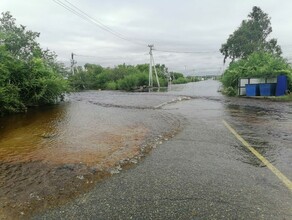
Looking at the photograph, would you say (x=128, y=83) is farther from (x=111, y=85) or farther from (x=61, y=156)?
(x=61, y=156)

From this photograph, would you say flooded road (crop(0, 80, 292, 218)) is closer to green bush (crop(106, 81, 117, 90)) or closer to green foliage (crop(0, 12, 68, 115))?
green foliage (crop(0, 12, 68, 115))

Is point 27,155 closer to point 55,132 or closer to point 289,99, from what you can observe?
point 55,132

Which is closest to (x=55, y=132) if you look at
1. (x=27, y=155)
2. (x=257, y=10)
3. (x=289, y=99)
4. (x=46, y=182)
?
(x=27, y=155)

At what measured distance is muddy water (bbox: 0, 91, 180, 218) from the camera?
4.02 m

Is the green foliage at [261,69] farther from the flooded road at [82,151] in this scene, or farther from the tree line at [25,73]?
the tree line at [25,73]

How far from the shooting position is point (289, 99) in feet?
60.6

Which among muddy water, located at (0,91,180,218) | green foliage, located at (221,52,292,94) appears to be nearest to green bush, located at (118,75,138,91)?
green foliage, located at (221,52,292,94)

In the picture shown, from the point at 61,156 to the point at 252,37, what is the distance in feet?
140

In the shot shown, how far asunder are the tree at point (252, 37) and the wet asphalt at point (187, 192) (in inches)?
1579

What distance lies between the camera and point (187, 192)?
3.98 meters

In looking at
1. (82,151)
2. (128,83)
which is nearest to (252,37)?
(128,83)

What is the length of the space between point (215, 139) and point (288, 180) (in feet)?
9.79

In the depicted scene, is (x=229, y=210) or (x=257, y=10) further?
(x=257, y=10)

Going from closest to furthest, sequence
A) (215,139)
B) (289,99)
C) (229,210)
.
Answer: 1. (229,210)
2. (215,139)
3. (289,99)
